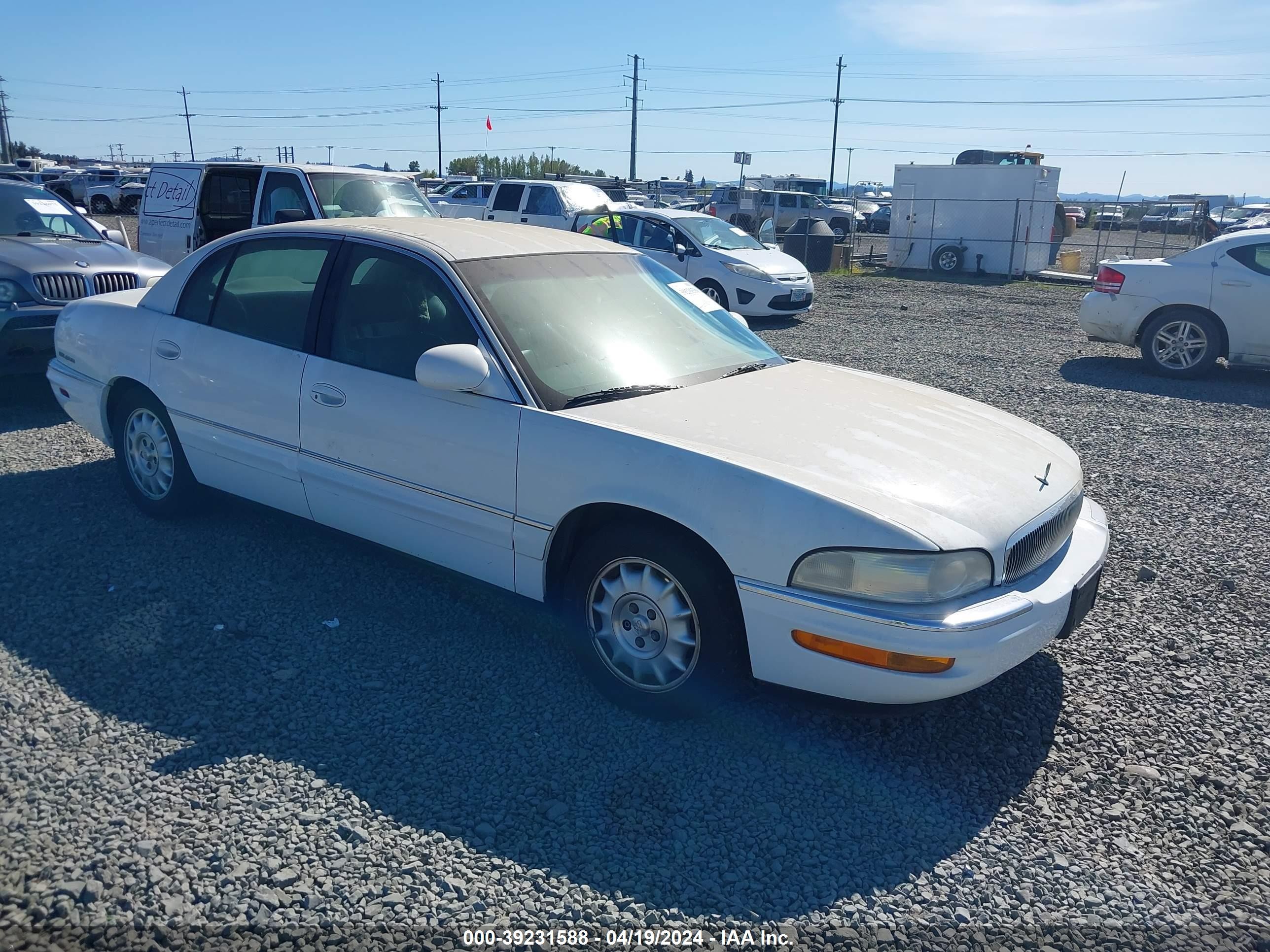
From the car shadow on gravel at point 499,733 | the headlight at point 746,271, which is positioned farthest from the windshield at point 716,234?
the car shadow on gravel at point 499,733

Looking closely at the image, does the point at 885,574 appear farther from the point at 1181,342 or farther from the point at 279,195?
the point at 279,195

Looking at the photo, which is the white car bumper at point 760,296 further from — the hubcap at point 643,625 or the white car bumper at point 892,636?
the white car bumper at point 892,636

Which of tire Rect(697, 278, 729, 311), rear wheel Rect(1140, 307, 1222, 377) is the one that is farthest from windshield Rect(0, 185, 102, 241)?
rear wheel Rect(1140, 307, 1222, 377)

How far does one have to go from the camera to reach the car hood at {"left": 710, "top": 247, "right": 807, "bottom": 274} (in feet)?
47.8

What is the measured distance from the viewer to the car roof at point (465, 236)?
423cm

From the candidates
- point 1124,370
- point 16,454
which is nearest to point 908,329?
point 1124,370

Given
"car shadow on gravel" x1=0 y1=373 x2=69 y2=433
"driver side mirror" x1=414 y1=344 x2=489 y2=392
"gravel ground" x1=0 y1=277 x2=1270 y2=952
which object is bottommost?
"gravel ground" x1=0 y1=277 x2=1270 y2=952

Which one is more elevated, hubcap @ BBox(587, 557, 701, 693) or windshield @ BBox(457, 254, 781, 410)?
windshield @ BBox(457, 254, 781, 410)

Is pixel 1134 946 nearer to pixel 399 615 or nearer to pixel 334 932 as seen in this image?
pixel 334 932

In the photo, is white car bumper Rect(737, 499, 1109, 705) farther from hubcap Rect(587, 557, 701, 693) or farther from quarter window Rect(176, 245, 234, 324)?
quarter window Rect(176, 245, 234, 324)

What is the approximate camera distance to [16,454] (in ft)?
21.5

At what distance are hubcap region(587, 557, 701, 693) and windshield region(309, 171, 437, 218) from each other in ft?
27.8

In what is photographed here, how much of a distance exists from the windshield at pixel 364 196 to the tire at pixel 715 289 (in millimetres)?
4154

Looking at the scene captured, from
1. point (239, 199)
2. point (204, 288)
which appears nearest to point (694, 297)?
point (204, 288)
